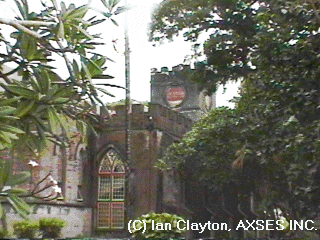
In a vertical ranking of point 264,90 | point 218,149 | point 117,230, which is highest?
point 264,90

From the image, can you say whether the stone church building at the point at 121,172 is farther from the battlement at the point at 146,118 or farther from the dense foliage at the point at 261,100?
the dense foliage at the point at 261,100

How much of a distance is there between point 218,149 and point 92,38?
32.6 feet

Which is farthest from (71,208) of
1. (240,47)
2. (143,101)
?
(240,47)

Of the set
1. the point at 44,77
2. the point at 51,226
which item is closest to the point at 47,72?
the point at 44,77

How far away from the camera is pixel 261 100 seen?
10867mm

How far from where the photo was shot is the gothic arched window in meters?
15.3

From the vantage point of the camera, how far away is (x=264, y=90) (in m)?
10.6

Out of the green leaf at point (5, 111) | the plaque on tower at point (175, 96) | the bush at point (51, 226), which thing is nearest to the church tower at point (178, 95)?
the plaque on tower at point (175, 96)

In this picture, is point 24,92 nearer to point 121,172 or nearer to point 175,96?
point 121,172

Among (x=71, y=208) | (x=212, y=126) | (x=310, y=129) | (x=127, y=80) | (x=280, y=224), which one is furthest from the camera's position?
(x=71, y=208)

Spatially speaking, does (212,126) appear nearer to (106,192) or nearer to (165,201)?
(165,201)

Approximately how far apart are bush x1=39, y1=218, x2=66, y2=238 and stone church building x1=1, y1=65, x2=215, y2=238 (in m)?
0.97

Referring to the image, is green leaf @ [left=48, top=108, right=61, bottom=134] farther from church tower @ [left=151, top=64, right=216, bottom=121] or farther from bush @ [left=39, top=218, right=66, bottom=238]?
church tower @ [left=151, top=64, right=216, bottom=121]

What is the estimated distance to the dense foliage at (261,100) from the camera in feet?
31.0
